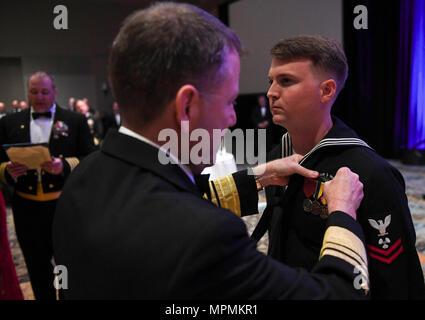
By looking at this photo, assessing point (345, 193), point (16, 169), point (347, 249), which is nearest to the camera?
point (347, 249)

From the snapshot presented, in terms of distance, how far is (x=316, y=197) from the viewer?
1.39 m

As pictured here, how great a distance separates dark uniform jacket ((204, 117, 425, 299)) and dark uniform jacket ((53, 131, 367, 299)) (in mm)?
448

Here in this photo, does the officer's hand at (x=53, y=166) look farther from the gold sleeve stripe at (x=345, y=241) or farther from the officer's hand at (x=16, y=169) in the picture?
the gold sleeve stripe at (x=345, y=241)

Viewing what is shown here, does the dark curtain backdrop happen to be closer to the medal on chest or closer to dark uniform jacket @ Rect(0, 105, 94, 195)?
dark uniform jacket @ Rect(0, 105, 94, 195)

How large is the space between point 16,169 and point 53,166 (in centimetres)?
25

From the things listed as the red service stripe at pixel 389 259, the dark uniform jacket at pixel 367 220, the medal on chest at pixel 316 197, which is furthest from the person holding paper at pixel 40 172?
the red service stripe at pixel 389 259

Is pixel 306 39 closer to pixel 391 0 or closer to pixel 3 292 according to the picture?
pixel 3 292

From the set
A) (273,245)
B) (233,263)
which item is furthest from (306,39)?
(233,263)

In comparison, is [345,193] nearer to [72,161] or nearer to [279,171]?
[279,171]

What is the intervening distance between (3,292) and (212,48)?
1.79 metres

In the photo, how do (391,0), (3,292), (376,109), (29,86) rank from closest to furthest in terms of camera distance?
(3,292), (29,86), (391,0), (376,109)

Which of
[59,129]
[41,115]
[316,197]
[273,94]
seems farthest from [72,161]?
[316,197]

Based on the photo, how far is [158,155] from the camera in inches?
32.3

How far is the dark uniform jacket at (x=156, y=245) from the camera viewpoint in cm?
67
